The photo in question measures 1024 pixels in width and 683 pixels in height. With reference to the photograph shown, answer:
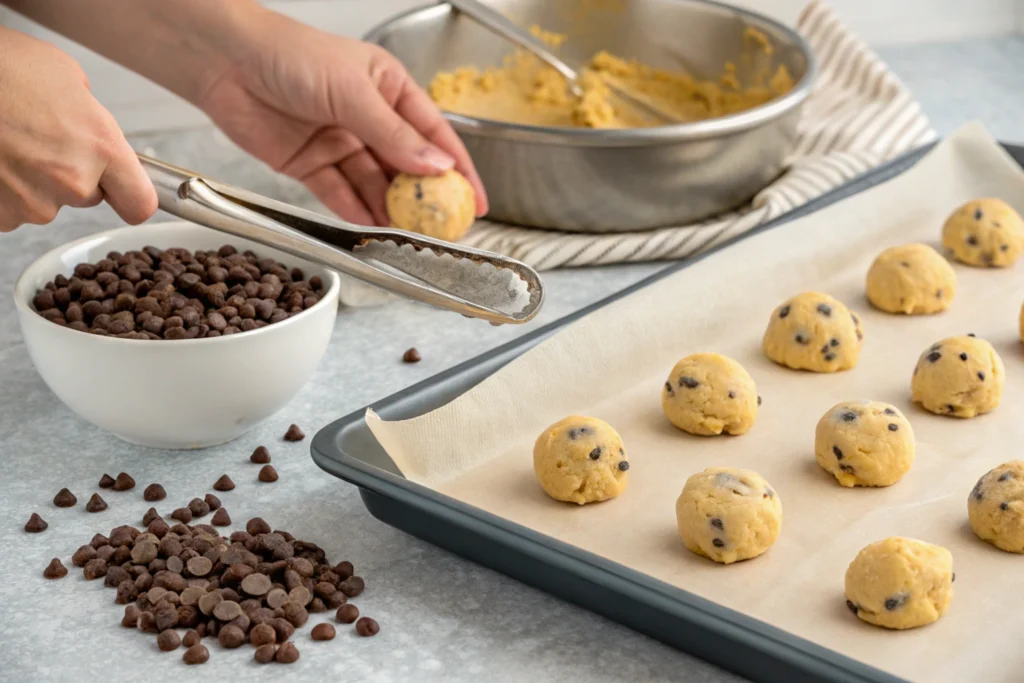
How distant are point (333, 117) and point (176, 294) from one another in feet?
1.71

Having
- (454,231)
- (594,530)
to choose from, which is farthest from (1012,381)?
(454,231)

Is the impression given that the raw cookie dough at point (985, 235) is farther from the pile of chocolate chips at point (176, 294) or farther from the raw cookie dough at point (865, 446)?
the pile of chocolate chips at point (176, 294)

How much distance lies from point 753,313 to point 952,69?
1674 mm

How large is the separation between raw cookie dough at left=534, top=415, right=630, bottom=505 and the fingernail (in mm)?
599

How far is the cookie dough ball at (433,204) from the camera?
172 centimetres

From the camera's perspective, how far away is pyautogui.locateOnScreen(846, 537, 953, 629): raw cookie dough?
3.40ft

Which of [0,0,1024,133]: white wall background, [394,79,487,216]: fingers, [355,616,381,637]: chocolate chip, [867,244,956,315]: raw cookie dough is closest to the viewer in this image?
[355,616,381,637]: chocolate chip

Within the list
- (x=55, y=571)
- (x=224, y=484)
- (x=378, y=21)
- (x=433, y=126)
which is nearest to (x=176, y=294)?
(x=224, y=484)

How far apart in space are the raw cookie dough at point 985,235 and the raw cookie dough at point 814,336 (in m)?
0.36

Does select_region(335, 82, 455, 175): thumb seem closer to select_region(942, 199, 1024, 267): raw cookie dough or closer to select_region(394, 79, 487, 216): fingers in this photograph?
select_region(394, 79, 487, 216): fingers

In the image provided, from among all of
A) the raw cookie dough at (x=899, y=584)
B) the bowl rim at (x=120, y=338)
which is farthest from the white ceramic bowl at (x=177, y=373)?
the raw cookie dough at (x=899, y=584)

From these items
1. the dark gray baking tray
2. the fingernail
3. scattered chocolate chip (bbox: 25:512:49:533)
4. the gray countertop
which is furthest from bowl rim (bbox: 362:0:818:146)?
scattered chocolate chip (bbox: 25:512:49:533)

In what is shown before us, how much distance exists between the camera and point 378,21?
8.76ft

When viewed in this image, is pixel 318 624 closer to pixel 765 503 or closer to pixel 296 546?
pixel 296 546
